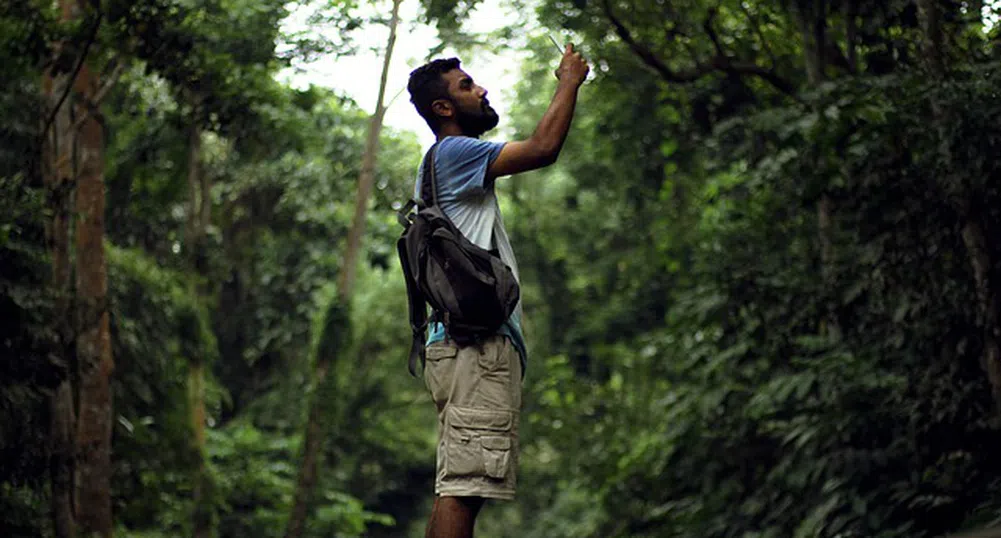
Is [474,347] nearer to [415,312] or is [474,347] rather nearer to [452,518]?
[415,312]

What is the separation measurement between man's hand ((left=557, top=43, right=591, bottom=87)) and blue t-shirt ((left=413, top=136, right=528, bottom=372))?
1.00 ft

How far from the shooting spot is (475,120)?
4.73 m

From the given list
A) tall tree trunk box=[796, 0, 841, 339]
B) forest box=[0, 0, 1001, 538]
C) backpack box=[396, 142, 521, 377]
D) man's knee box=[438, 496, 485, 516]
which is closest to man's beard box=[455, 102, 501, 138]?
backpack box=[396, 142, 521, 377]

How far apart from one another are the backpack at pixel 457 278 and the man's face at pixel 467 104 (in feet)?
0.91

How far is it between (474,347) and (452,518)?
55 centimetres

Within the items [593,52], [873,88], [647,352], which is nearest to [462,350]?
[873,88]

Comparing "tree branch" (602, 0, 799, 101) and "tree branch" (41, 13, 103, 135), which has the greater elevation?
"tree branch" (602, 0, 799, 101)

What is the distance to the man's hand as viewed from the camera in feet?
14.6

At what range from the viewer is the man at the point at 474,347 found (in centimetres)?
432

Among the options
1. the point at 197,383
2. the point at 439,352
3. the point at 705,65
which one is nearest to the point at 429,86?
the point at 439,352

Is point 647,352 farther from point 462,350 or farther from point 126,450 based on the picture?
point 462,350

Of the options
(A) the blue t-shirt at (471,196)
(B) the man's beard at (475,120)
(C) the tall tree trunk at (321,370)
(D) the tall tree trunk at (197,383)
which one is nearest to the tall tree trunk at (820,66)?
(C) the tall tree trunk at (321,370)

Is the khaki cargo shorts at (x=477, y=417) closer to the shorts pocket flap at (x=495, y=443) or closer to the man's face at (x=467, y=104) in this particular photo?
the shorts pocket flap at (x=495, y=443)

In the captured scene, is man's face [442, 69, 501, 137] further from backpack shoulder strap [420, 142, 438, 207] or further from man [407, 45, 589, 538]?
backpack shoulder strap [420, 142, 438, 207]
